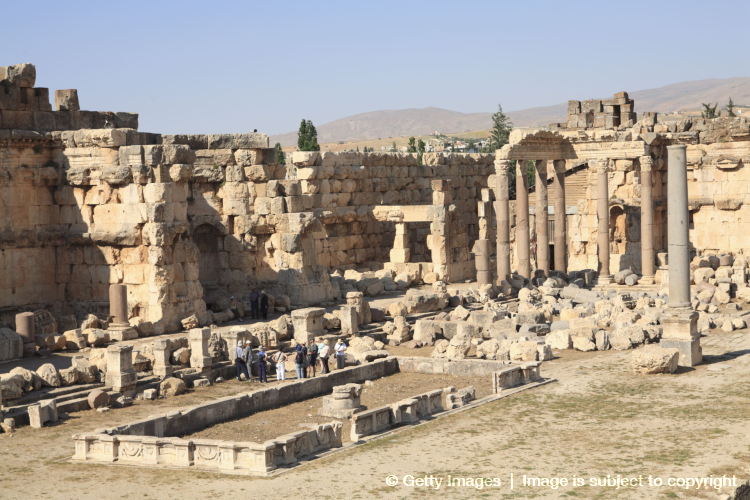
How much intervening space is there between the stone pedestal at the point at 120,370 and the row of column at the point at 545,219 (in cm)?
1524

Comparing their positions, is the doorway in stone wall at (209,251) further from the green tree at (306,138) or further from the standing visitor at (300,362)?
the green tree at (306,138)

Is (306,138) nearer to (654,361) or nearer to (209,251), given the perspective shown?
(209,251)

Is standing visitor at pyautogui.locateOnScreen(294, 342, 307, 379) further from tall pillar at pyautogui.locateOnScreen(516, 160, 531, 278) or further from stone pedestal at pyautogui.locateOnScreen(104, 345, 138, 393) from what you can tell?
tall pillar at pyautogui.locateOnScreen(516, 160, 531, 278)

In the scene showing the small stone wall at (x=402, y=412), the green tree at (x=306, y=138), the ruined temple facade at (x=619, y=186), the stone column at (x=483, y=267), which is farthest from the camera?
the green tree at (x=306, y=138)

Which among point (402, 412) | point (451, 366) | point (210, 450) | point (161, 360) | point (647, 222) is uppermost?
point (647, 222)

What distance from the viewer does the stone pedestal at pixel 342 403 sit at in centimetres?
2025

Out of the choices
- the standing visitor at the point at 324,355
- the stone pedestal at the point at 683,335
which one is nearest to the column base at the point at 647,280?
the stone pedestal at the point at 683,335

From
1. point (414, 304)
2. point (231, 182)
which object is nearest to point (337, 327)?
point (414, 304)

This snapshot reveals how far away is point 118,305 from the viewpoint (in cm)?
2605

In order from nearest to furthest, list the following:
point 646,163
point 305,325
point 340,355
Result: point 340,355
point 305,325
point 646,163

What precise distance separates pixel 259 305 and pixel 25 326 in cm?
659

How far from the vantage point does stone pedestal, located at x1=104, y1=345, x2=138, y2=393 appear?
2194 cm

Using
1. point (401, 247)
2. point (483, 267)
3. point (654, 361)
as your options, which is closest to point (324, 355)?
point (654, 361)

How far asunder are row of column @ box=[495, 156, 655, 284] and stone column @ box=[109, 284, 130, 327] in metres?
12.7
